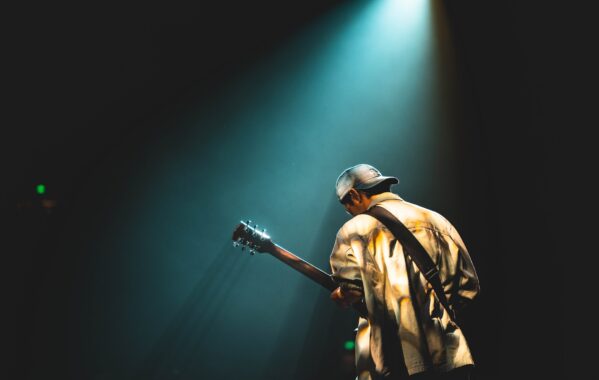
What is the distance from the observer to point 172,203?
330 centimetres

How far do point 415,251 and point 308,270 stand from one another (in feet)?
3.10

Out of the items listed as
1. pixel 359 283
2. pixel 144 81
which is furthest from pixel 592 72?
pixel 144 81

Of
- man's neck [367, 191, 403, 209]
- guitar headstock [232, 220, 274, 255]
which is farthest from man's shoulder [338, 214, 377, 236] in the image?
guitar headstock [232, 220, 274, 255]

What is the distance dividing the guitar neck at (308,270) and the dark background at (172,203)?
2.68 ft

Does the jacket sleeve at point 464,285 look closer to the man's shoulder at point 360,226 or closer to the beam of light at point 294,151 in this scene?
the man's shoulder at point 360,226

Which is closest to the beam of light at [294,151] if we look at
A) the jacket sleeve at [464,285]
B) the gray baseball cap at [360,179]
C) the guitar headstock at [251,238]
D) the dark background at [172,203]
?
the dark background at [172,203]

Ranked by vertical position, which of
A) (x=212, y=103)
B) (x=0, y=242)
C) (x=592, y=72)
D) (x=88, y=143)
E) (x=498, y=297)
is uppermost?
(x=592, y=72)

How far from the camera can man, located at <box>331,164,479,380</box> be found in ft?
5.20

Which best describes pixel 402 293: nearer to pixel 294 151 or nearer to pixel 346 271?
pixel 346 271

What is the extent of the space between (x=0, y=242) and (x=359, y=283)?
3.04 metres

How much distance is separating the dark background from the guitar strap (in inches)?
67.6

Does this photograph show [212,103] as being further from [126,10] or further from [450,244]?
[450,244]

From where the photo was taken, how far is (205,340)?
122 inches

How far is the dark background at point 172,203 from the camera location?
9.63ft
